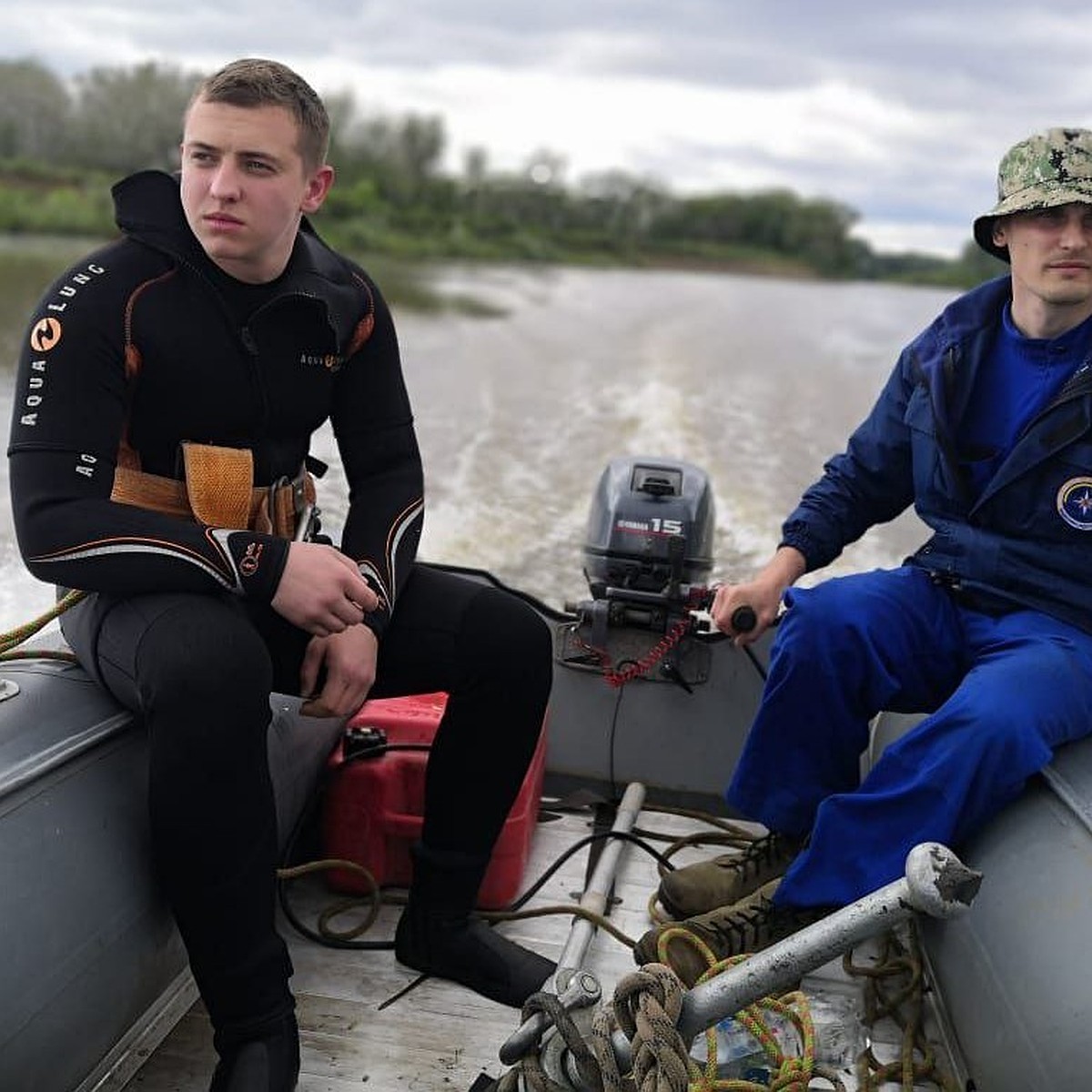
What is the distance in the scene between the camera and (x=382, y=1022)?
196 cm

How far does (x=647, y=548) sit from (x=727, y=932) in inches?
40.8

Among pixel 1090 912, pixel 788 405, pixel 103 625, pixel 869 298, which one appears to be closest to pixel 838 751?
pixel 1090 912

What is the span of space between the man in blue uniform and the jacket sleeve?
0.02 metres

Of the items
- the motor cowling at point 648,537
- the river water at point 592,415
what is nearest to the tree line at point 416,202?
the river water at point 592,415

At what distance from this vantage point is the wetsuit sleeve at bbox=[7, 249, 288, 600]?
5.56 feet

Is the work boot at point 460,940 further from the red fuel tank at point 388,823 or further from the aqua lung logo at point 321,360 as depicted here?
the aqua lung logo at point 321,360

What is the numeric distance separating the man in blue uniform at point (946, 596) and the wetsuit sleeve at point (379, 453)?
0.60 metres

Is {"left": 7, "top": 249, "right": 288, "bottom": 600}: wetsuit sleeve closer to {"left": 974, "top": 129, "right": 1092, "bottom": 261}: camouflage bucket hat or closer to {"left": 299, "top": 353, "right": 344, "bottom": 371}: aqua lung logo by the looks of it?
{"left": 299, "top": 353, "right": 344, "bottom": 371}: aqua lung logo

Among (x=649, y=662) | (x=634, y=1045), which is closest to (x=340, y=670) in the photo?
(x=634, y=1045)

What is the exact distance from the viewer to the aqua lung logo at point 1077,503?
2.12 m

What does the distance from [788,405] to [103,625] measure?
357 inches

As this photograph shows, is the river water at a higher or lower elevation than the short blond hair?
lower

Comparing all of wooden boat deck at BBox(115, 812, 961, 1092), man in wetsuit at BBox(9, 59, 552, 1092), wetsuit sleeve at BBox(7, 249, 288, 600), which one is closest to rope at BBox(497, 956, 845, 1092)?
wooden boat deck at BBox(115, 812, 961, 1092)

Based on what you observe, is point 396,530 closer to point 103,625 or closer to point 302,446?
point 302,446
